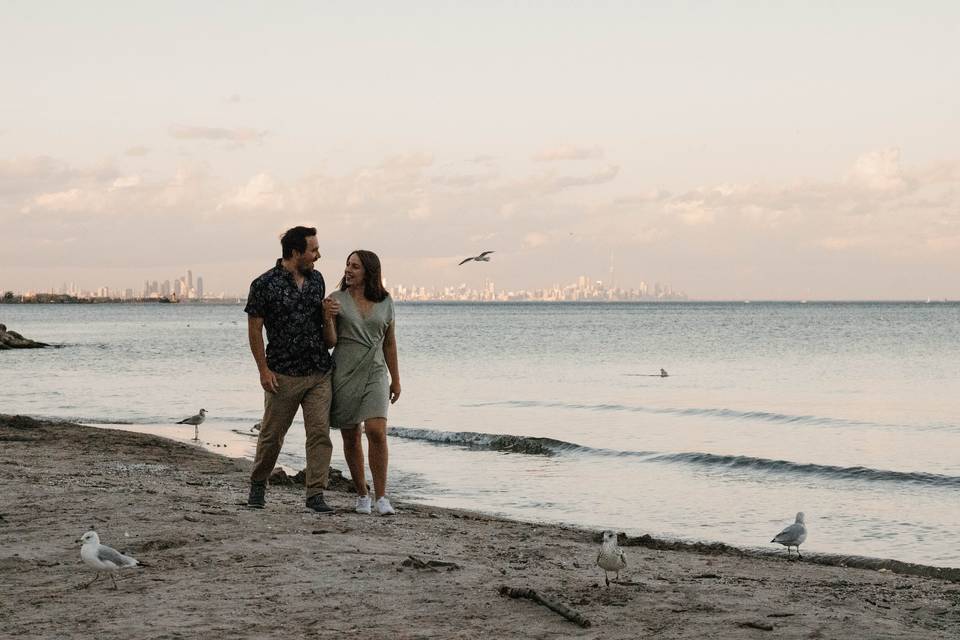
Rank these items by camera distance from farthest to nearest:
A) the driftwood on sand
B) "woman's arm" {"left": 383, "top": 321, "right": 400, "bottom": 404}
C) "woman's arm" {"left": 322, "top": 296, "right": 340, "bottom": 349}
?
1. the driftwood on sand
2. "woman's arm" {"left": 383, "top": 321, "right": 400, "bottom": 404}
3. "woman's arm" {"left": 322, "top": 296, "right": 340, "bottom": 349}

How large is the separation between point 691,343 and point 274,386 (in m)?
58.7

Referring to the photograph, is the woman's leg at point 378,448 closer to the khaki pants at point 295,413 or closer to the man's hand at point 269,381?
the khaki pants at point 295,413

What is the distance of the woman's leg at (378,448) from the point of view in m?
8.06

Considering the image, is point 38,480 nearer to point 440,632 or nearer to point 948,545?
point 440,632

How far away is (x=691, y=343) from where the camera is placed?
64.7 meters

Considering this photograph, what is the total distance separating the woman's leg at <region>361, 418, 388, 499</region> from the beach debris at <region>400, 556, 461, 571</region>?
1707mm

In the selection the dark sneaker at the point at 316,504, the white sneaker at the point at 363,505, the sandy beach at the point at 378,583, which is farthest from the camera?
the white sneaker at the point at 363,505

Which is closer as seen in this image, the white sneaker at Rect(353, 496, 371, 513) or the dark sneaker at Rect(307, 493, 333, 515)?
the dark sneaker at Rect(307, 493, 333, 515)

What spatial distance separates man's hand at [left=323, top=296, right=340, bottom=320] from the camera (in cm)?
776

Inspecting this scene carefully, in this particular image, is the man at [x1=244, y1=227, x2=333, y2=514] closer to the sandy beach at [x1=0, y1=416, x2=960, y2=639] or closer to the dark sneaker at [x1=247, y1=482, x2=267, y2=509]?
the dark sneaker at [x1=247, y1=482, x2=267, y2=509]

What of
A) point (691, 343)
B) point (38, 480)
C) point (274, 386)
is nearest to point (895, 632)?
point (274, 386)

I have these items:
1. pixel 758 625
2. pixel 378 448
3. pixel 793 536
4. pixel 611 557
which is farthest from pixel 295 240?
pixel 793 536

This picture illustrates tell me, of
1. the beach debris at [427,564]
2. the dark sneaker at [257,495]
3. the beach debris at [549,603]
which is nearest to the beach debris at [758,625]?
the beach debris at [549,603]

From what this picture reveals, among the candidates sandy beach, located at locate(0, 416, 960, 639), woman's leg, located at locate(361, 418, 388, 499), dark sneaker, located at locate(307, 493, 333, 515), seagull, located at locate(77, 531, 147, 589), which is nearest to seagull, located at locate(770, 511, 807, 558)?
sandy beach, located at locate(0, 416, 960, 639)
